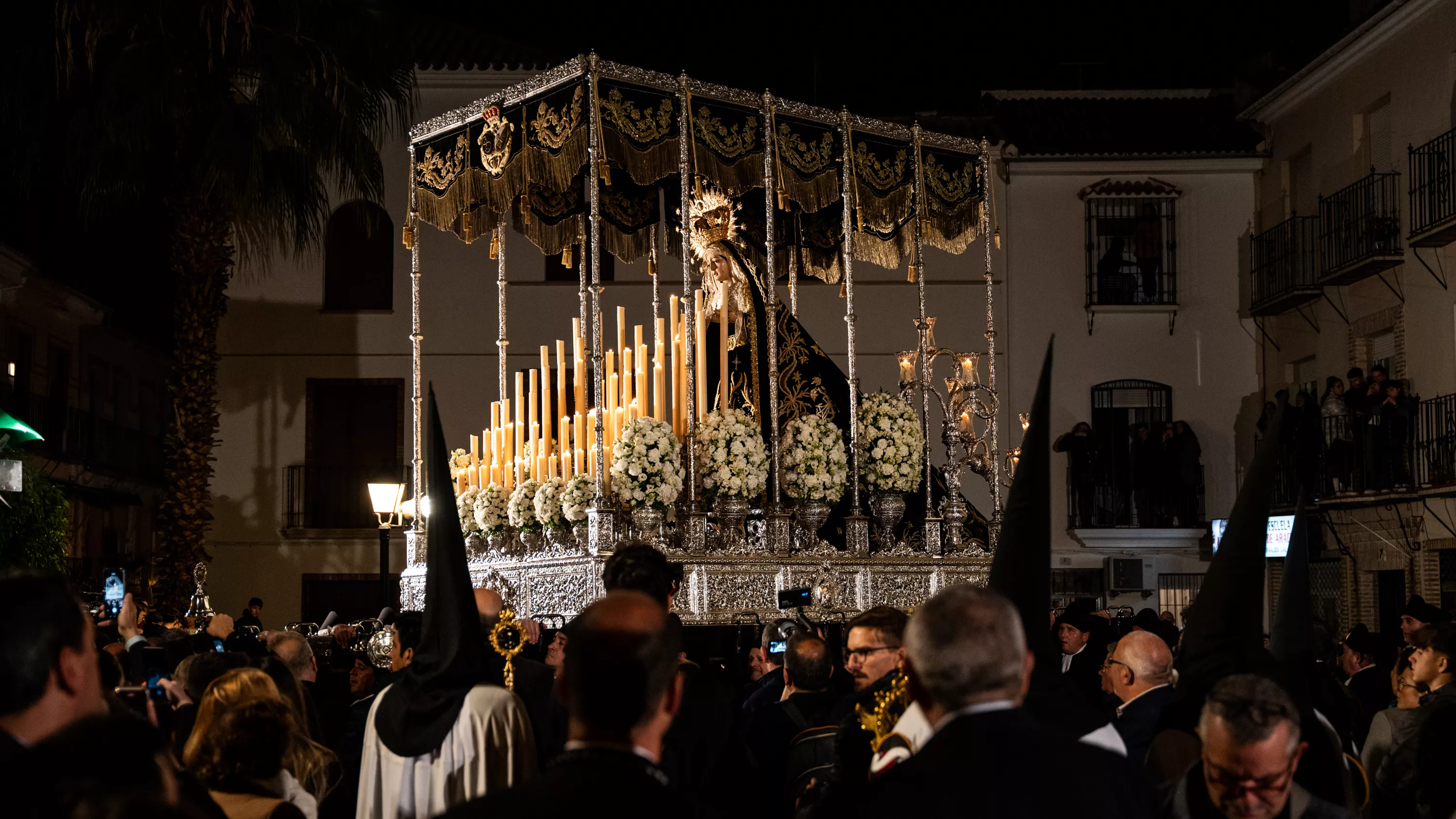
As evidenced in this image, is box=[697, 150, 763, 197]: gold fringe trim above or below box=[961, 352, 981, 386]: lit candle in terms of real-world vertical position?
above

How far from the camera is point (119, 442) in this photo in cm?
2575

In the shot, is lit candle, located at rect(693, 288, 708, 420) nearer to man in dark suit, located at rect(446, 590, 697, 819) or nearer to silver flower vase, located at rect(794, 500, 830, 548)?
silver flower vase, located at rect(794, 500, 830, 548)

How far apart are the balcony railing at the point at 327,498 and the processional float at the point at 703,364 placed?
33.8 feet

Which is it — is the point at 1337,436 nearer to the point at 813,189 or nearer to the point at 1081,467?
the point at 1081,467

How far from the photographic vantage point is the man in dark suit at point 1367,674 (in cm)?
898

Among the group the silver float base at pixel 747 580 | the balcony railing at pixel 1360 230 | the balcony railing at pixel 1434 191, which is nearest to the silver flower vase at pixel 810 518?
the silver float base at pixel 747 580

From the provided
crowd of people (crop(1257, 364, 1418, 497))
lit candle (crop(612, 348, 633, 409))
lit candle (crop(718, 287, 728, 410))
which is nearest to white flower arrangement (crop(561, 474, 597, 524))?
lit candle (crop(612, 348, 633, 409))

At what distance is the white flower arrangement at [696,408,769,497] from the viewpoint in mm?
10711

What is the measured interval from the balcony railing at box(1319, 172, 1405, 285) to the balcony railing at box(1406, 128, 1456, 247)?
1.63ft

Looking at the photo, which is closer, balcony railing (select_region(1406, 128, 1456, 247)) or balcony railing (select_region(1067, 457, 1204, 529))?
balcony railing (select_region(1406, 128, 1456, 247))

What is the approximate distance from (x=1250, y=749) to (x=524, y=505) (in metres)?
8.18

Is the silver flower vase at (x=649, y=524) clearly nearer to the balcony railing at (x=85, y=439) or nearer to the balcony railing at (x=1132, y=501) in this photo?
the balcony railing at (x=85, y=439)

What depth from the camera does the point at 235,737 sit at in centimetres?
400

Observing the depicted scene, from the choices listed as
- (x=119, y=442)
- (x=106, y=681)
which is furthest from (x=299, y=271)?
(x=106, y=681)
